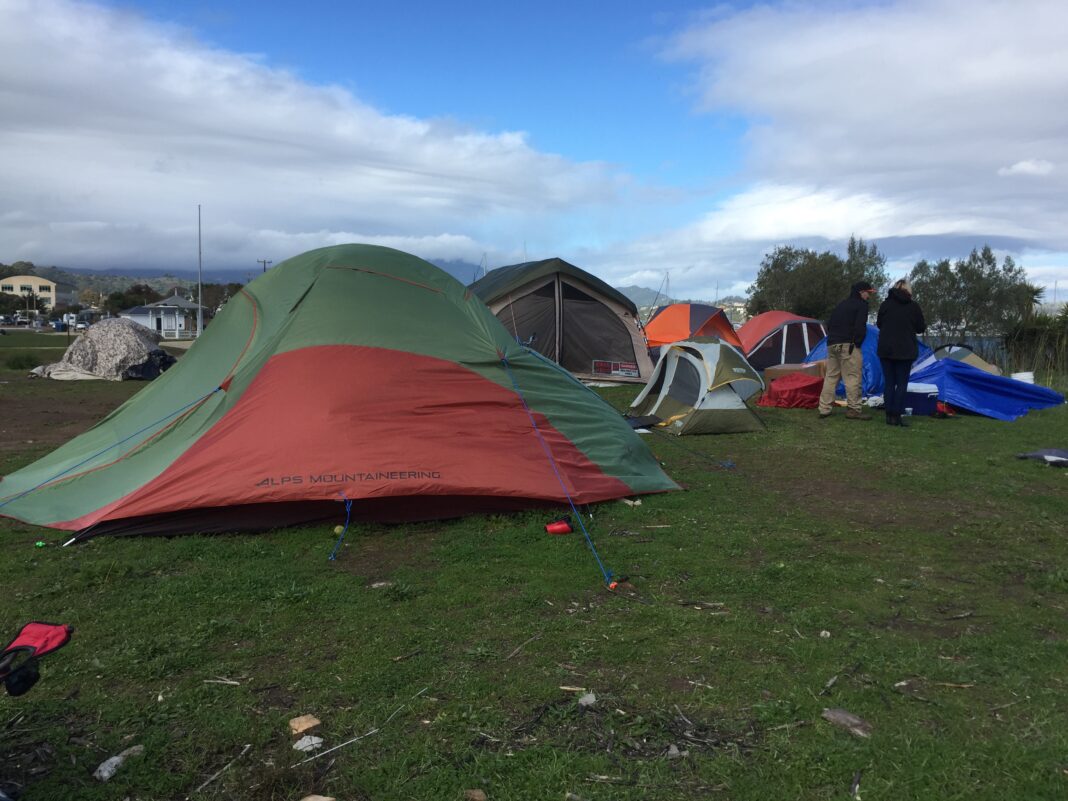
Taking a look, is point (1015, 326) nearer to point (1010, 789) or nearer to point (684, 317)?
point (684, 317)

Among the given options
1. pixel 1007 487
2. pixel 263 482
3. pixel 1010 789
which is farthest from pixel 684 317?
pixel 1010 789

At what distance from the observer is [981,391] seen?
42.2 ft

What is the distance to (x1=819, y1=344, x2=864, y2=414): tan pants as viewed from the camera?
39.2 feet

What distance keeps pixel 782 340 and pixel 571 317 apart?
7.83 meters

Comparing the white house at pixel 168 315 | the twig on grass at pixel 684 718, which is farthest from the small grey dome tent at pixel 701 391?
the white house at pixel 168 315

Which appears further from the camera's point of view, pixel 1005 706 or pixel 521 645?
pixel 521 645

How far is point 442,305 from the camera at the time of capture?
712 cm

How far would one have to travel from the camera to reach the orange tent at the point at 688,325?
2225 cm

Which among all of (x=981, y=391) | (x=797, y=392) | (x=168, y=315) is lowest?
(x=797, y=392)

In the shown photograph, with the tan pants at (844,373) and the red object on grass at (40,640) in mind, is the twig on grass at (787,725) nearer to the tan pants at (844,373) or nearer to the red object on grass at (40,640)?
the red object on grass at (40,640)

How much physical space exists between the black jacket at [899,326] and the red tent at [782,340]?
1027cm

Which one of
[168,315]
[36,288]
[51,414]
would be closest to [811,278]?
[51,414]

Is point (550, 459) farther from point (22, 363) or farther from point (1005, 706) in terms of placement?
point (22, 363)

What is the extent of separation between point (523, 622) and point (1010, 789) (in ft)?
7.78
